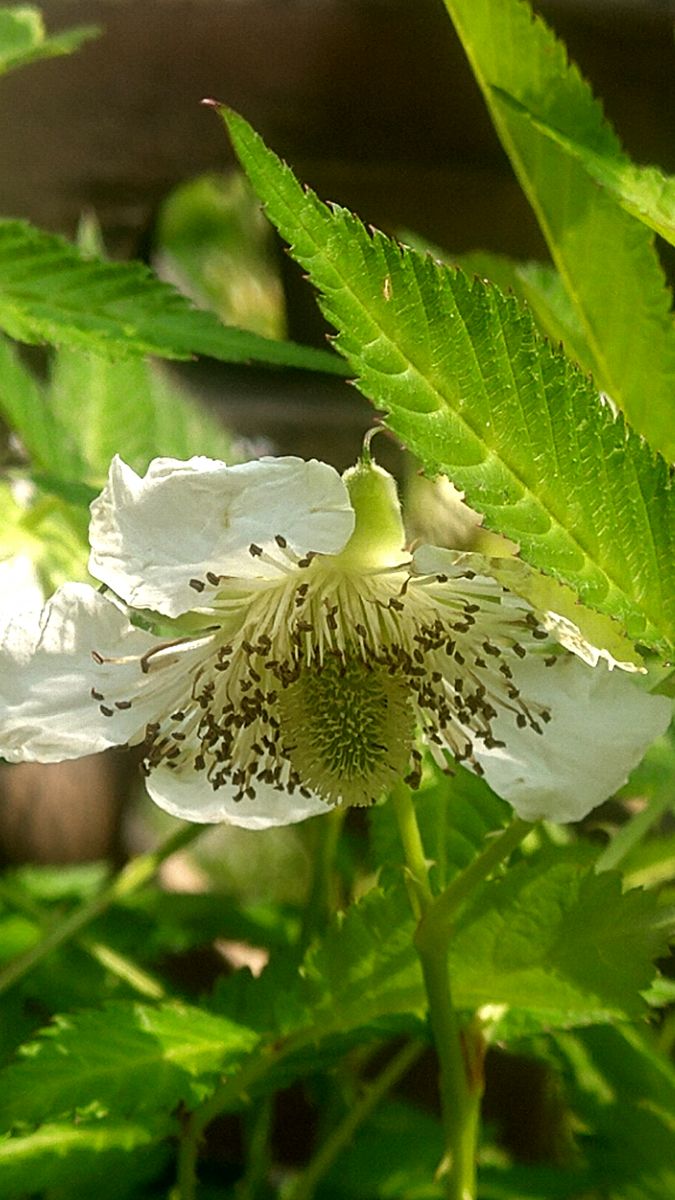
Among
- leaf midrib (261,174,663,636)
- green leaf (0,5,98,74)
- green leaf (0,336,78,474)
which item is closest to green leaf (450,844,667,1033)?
leaf midrib (261,174,663,636)

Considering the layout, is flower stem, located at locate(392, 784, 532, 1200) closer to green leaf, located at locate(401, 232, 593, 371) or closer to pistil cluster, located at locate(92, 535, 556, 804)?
pistil cluster, located at locate(92, 535, 556, 804)

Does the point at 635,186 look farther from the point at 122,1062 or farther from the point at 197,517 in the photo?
the point at 122,1062

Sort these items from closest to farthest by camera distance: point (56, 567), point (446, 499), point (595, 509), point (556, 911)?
point (595, 509) < point (556, 911) < point (56, 567) < point (446, 499)

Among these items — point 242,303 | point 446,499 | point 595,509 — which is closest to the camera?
point 595,509

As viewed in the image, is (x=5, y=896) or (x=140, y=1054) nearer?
(x=140, y=1054)

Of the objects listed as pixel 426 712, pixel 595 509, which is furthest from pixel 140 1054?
pixel 595 509

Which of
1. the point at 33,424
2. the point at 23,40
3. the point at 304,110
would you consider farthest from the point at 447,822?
the point at 304,110

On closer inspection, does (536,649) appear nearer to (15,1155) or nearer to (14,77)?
→ (15,1155)
